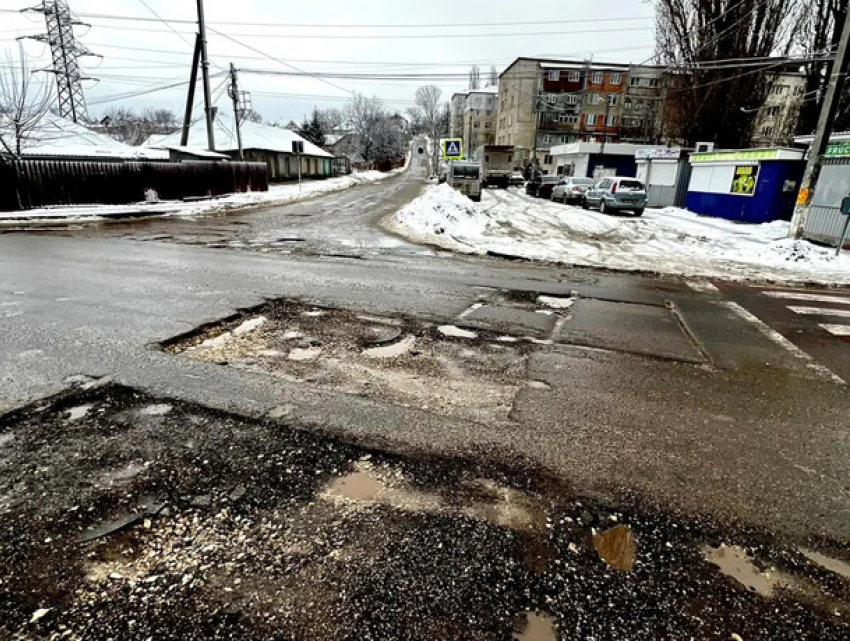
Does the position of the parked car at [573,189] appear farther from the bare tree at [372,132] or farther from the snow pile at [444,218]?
the bare tree at [372,132]

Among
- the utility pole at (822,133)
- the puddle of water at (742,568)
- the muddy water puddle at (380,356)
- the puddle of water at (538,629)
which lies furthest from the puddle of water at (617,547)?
the utility pole at (822,133)

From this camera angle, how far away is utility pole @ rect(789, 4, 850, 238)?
12.5 m

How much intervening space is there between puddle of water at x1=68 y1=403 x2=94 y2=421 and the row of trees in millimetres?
26785

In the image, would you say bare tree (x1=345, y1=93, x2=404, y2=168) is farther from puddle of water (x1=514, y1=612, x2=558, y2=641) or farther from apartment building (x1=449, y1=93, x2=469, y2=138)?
puddle of water (x1=514, y1=612, x2=558, y2=641)

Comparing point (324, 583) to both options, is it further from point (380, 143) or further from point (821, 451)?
point (380, 143)

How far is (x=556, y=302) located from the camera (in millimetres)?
7406

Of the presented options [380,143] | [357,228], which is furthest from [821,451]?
[380,143]

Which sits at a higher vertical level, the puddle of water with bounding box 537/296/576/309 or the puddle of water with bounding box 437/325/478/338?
the puddle of water with bounding box 437/325/478/338

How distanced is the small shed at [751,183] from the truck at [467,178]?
10957 millimetres

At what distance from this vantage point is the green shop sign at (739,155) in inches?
710

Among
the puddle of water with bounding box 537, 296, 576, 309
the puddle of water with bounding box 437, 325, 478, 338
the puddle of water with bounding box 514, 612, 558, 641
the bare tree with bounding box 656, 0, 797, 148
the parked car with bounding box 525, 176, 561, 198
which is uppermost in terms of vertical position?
the bare tree with bounding box 656, 0, 797, 148

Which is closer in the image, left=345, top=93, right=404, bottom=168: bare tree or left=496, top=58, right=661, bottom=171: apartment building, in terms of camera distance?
left=496, top=58, right=661, bottom=171: apartment building

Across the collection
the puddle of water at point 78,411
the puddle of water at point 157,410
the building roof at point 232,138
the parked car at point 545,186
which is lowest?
the puddle of water at point 78,411

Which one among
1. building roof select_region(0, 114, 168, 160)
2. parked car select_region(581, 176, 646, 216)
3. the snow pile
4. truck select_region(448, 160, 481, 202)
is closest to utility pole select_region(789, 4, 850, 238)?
parked car select_region(581, 176, 646, 216)
